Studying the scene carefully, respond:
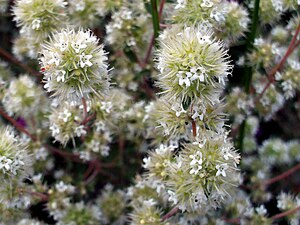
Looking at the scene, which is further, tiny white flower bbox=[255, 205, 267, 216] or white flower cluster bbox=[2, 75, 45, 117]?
white flower cluster bbox=[2, 75, 45, 117]

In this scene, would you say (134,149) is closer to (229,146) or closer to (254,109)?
(254,109)

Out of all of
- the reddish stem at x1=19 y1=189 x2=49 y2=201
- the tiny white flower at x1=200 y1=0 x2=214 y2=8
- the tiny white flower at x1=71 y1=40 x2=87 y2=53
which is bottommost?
the reddish stem at x1=19 y1=189 x2=49 y2=201

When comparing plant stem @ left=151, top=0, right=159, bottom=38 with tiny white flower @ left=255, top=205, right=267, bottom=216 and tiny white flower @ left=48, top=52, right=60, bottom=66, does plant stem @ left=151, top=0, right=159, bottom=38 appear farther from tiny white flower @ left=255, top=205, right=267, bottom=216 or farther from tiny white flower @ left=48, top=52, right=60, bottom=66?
tiny white flower @ left=255, top=205, right=267, bottom=216

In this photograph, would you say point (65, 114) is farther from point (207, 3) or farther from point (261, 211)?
point (261, 211)

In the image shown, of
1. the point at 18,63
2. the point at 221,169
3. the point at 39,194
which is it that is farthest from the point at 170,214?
the point at 18,63

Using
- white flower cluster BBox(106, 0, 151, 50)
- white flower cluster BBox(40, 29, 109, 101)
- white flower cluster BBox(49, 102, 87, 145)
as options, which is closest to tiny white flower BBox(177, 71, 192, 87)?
white flower cluster BBox(40, 29, 109, 101)

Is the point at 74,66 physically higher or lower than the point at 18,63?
higher

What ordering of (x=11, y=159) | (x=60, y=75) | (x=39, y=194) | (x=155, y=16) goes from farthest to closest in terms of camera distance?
(x=39, y=194) → (x=155, y=16) → (x=11, y=159) → (x=60, y=75)

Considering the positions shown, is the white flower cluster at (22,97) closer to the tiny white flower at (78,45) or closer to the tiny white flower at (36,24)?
the tiny white flower at (36,24)

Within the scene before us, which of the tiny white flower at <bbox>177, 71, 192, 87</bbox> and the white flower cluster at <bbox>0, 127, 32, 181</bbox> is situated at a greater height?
the tiny white flower at <bbox>177, 71, 192, 87</bbox>
